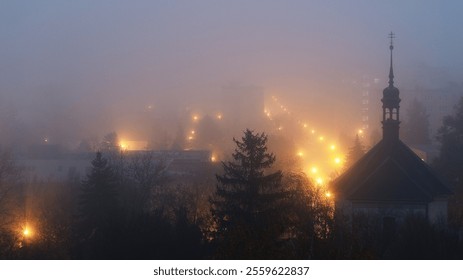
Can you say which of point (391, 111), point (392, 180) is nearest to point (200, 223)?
point (392, 180)

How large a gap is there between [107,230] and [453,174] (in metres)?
14.1

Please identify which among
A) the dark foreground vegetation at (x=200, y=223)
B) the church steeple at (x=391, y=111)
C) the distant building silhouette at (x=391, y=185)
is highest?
the church steeple at (x=391, y=111)

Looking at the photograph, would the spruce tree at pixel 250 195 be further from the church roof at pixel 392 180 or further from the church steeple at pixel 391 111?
the church steeple at pixel 391 111

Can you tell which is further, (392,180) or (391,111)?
(391,111)

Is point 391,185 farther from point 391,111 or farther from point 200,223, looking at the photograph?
point 200,223

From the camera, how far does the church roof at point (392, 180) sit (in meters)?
16.4

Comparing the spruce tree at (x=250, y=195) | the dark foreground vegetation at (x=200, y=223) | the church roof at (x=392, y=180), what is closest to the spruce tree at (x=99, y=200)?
the dark foreground vegetation at (x=200, y=223)

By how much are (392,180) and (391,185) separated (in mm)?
215

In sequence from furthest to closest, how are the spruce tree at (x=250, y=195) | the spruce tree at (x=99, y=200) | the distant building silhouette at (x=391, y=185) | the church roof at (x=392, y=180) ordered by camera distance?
the church roof at (x=392, y=180), the distant building silhouette at (x=391, y=185), the spruce tree at (x=99, y=200), the spruce tree at (x=250, y=195)

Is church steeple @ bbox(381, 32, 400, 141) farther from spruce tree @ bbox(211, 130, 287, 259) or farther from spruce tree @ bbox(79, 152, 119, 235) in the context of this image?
spruce tree @ bbox(79, 152, 119, 235)

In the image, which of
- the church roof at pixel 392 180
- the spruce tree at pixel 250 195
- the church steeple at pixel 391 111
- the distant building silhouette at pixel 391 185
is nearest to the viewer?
the spruce tree at pixel 250 195

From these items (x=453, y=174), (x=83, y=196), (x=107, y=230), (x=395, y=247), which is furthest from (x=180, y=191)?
(x=453, y=174)

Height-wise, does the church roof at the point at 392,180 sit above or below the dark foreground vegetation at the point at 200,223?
above

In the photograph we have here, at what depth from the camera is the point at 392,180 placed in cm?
1673
